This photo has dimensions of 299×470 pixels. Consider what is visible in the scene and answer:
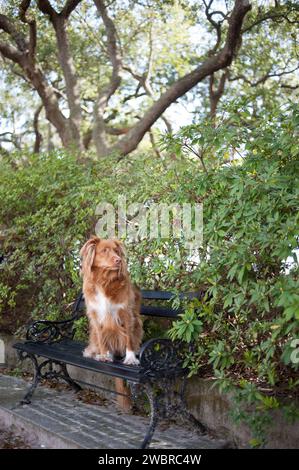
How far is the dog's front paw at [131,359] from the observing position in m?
4.61

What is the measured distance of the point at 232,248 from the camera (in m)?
4.01

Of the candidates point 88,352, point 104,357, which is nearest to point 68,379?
point 88,352

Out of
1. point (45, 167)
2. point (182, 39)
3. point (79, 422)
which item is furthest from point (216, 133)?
point (182, 39)

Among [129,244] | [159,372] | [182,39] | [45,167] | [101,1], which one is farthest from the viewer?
[182,39]

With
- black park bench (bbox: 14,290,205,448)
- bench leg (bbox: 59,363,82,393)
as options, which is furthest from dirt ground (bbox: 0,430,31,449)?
bench leg (bbox: 59,363,82,393)

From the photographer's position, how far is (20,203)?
287 inches

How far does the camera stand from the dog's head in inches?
187

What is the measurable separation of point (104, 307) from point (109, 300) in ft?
0.29

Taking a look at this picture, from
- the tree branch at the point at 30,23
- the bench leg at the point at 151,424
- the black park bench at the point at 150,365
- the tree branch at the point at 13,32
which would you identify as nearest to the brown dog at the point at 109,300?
the black park bench at the point at 150,365

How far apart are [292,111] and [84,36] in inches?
622

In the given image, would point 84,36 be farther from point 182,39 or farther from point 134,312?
point 134,312

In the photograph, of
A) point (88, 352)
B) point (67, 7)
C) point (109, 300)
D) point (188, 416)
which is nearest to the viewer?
point (188, 416)

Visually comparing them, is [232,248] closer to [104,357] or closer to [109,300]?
[109,300]

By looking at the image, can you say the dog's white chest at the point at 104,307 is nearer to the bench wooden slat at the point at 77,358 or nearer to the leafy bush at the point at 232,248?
the bench wooden slat at the point at 77,358
